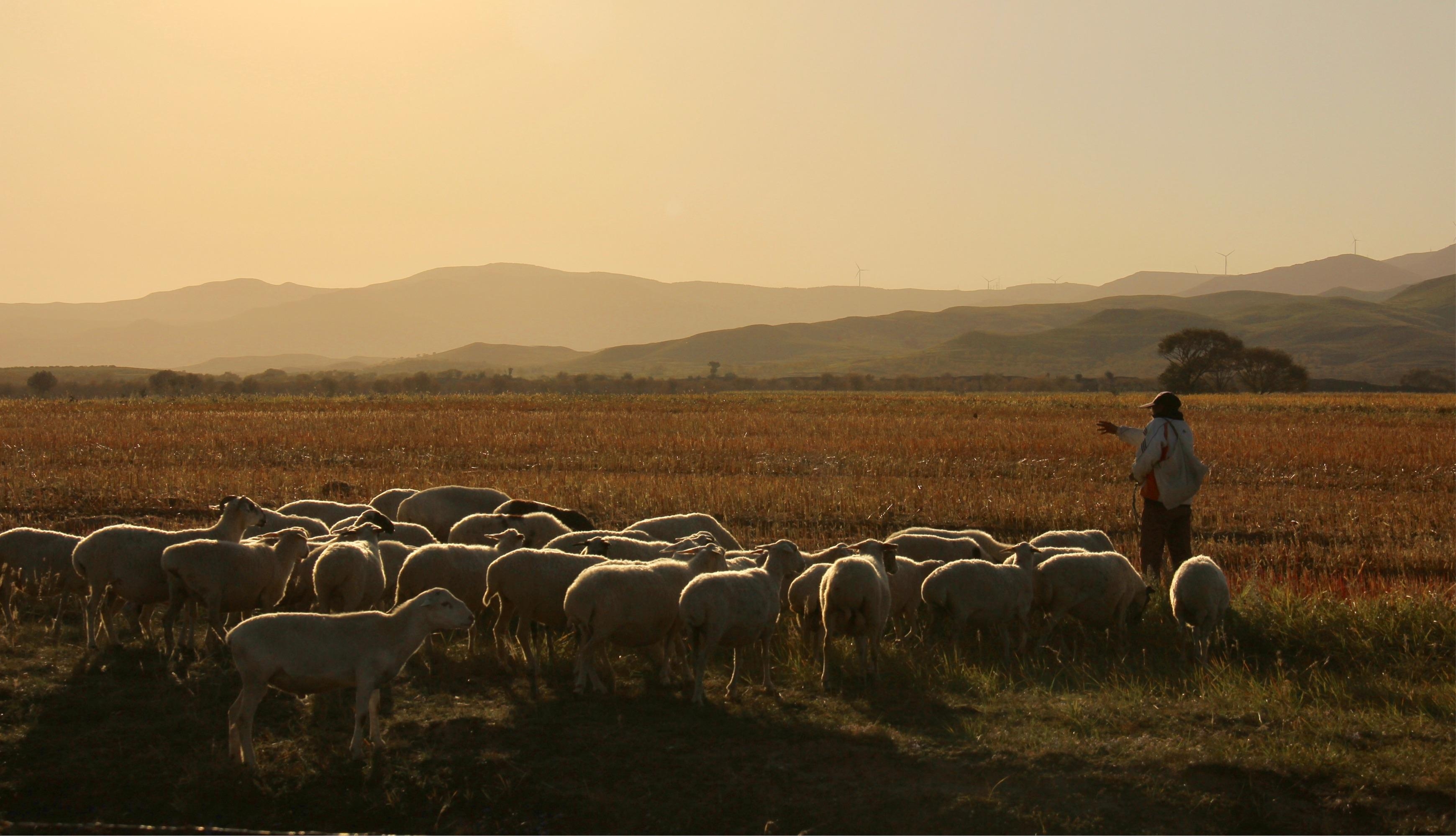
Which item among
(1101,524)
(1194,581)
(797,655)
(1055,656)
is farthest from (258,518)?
(1101,524)

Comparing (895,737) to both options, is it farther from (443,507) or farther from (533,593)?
(443,507)

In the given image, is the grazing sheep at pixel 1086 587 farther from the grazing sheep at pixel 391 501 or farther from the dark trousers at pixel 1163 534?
the grazing sheep at pixel 391 501

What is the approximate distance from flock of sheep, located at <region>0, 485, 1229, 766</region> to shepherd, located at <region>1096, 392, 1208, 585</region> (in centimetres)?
164

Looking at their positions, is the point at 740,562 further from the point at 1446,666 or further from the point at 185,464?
the point at 185,464

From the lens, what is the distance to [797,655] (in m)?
10.2

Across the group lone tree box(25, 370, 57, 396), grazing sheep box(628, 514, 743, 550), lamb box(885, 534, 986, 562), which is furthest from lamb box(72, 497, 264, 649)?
lone tree box(25, 370, 57, 396)

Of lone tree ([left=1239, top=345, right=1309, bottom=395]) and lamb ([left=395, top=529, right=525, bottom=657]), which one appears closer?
lamb ([left=395, top=529, right=525, bottom=657])

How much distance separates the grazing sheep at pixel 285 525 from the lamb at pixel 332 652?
16.1 ft

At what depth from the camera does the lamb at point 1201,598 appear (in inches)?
393

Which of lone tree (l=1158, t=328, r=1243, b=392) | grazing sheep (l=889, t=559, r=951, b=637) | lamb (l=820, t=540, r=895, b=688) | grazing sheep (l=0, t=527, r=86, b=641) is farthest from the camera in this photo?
lone tree (l=1158, t=328, r=1243, b=392)

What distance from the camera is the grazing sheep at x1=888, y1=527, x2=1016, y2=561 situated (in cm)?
1275

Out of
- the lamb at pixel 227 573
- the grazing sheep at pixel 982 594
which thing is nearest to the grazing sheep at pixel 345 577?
the lamb at pixel 227 573

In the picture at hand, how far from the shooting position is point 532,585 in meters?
9.59

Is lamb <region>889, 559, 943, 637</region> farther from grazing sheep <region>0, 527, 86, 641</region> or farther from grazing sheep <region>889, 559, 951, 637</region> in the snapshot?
grazing sheep <region>0, 527, 86, 641</region>
